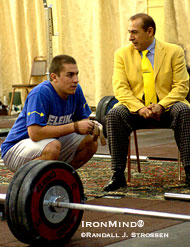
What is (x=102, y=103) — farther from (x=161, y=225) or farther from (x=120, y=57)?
(x=161, y=225)

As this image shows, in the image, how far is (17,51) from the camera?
955cm

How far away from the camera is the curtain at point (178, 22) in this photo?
6.26 metres

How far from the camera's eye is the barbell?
2080 millimetres

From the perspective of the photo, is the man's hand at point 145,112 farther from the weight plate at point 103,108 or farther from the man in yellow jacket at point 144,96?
the weight plate at point 103,108

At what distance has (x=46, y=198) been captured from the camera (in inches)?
85.3

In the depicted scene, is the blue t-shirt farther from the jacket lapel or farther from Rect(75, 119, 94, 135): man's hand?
the jacket lapel

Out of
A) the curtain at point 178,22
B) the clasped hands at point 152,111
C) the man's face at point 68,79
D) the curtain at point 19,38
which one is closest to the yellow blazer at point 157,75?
the clasped hands at point 152,111

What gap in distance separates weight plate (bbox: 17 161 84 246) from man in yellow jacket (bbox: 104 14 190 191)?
996mm

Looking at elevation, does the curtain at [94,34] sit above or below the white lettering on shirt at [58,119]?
above

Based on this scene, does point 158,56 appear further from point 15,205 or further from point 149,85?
point 15,205

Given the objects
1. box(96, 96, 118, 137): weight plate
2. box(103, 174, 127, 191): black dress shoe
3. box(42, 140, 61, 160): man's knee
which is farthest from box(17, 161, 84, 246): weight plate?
box(96, 96, 118, 137): weight plate

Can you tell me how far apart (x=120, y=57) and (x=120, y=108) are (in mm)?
374

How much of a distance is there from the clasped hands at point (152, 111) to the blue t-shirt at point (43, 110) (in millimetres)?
430

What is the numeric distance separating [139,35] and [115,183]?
3.14 feet
